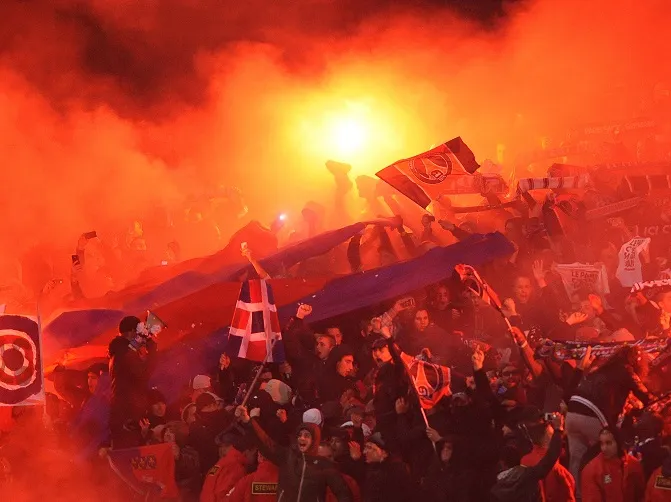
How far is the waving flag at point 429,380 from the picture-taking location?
7.98 meters

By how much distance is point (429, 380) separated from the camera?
26.5ft

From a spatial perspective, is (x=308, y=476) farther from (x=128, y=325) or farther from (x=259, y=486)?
(x=128, y=325)

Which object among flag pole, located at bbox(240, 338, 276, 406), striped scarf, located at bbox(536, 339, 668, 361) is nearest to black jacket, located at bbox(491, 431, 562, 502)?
striped scarf, located at bbox(536, 339, 668, 361)

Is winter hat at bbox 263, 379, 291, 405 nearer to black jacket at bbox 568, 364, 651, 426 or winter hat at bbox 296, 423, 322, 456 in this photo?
winter hat at bbox 296, 423, 322, 456

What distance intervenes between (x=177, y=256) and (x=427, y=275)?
4.56 meters

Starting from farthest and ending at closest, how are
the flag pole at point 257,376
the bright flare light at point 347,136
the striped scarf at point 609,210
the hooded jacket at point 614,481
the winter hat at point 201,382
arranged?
the bright flare light at point 347,136 < the striped scarf at point 609,210 < the winter hat at point 201,382 < the flag pole at point 257,376 < the hooded jacket at point 614,481

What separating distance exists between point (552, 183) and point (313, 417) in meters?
4.01

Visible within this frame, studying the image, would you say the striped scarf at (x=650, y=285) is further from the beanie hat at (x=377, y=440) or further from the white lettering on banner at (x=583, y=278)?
the beanie hat at (x=377, y=440)

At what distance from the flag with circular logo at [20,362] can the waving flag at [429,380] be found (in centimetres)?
345

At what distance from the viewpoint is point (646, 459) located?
744 cm

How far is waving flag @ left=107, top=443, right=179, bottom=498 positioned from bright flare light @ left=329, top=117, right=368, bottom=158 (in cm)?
866

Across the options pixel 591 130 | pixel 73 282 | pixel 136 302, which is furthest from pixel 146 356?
pixel 591 130

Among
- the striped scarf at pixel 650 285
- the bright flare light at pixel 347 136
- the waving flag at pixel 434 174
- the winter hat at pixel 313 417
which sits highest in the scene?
the bright flare light at pixel 347 136

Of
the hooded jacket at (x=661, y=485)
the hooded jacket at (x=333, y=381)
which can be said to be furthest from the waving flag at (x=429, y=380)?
the hooded jacket at (x=661, y=485)
